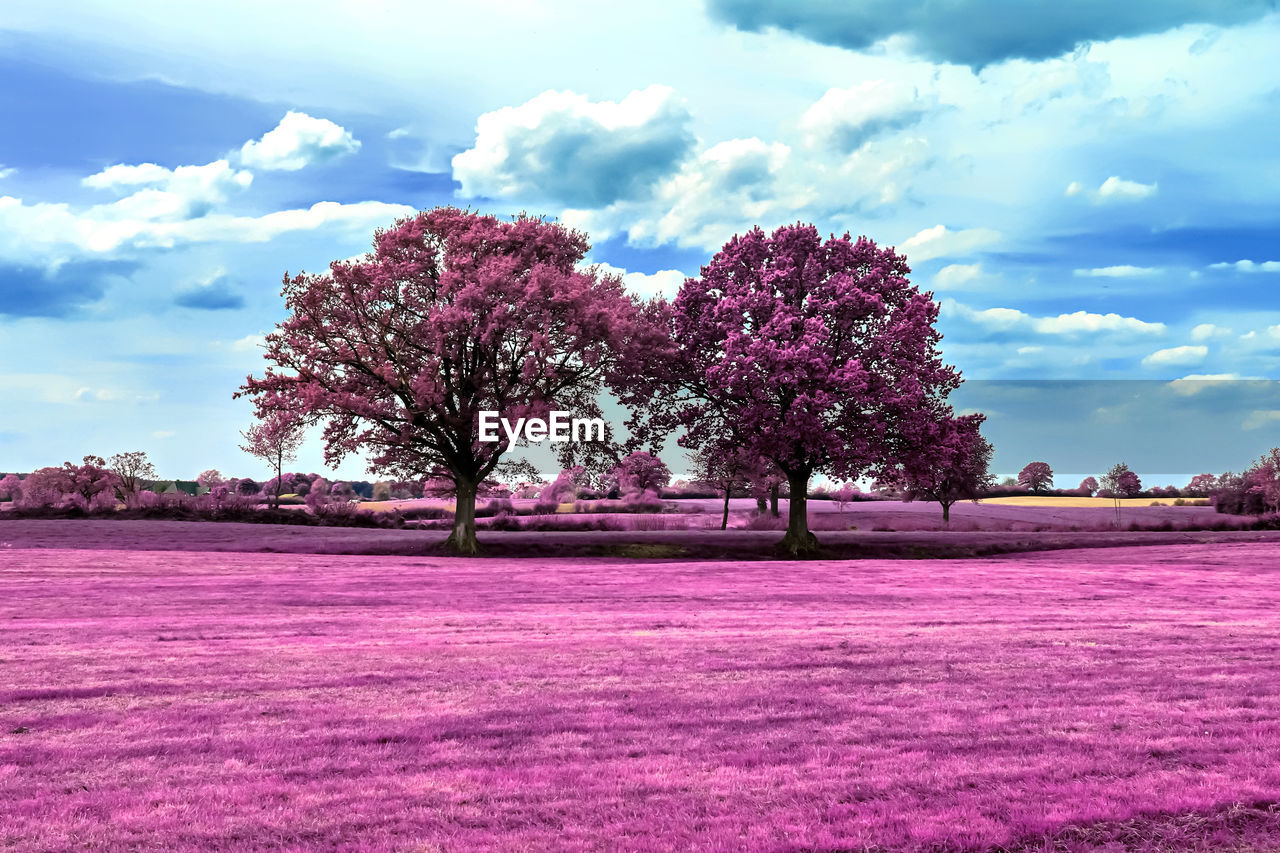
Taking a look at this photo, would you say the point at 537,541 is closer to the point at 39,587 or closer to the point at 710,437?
the point at 710,437

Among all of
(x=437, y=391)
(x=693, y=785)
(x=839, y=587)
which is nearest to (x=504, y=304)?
(x=437, y=391)

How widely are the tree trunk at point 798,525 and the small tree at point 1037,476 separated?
87.1 metres

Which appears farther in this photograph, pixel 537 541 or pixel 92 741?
pixel 537 541

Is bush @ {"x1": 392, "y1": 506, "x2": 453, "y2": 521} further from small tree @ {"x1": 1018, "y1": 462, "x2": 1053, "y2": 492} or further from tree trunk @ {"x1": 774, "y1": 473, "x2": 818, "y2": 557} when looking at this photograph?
small tree @ {"x1": 1018, "y1": 462, "x2": 1053, "y2": 492}

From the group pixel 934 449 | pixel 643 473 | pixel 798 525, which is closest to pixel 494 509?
pixel 643 473

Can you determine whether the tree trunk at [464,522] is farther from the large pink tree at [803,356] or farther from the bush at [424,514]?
the bush at [424,514]

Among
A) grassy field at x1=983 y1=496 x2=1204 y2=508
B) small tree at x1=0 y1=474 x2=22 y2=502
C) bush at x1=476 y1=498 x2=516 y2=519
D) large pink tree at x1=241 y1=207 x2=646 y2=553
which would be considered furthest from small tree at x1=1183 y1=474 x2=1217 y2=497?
small tree at x1=0 y1=474 x2=22 y2=502

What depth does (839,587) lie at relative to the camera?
2547 cm

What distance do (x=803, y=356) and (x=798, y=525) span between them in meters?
9.15

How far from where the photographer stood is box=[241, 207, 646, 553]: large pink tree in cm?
3588

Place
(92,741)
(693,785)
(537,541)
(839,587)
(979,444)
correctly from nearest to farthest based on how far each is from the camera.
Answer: (693,785), (92,741), (839,587), (537,541), (979,444)

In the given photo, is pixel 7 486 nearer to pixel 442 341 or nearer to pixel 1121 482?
pixel 442 341

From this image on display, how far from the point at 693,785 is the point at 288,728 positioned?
422 cm

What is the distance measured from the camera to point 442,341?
118ft
